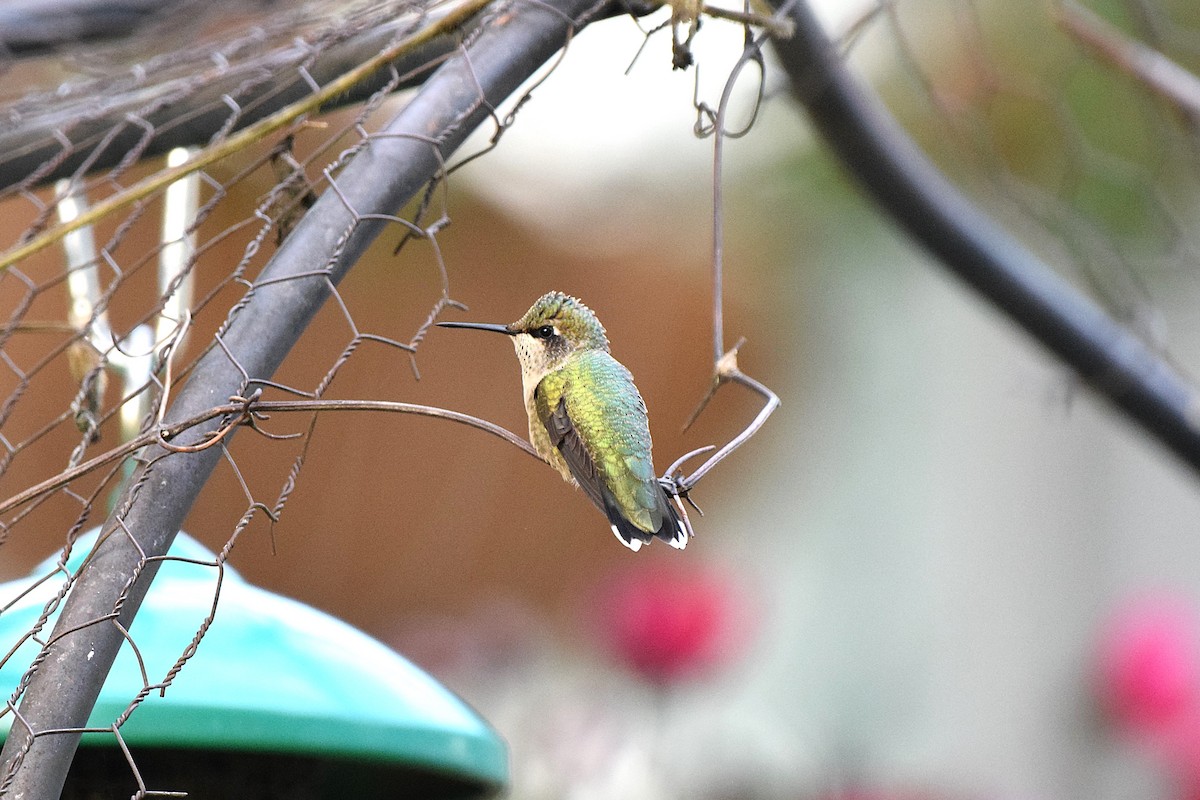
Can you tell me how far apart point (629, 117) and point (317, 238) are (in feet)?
6.03

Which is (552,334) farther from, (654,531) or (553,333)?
(654,531)

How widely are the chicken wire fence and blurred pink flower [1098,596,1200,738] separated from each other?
81 cm

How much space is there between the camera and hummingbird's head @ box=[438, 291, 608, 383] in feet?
3.32

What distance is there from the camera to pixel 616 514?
0.82 m

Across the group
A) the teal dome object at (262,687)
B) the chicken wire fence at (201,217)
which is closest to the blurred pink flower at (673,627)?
the chicken wire fence at (201,217)

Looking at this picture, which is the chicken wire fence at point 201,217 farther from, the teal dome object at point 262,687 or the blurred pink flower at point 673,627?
the blurred pink flower at point 673,627

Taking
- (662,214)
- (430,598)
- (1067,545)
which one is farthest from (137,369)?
(1067,545)

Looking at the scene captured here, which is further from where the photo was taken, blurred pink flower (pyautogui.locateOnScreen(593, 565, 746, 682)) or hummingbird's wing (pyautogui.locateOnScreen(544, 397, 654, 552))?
blurred pink flower (pyautogui.locateOnScreen(593, 565, 746, 682))

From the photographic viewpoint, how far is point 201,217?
76 centimetres

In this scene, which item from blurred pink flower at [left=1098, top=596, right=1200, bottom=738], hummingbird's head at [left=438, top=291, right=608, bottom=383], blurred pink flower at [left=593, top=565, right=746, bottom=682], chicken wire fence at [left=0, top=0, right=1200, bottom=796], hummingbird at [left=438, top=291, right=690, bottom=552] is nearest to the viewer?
chicken wire fence at [left=0, top=0, right=1200, bottom=796]

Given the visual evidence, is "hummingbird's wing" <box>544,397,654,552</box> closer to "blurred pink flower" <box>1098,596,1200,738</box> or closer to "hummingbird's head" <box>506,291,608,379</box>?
"hummingbird's head" <box>506,291,608,379</box>

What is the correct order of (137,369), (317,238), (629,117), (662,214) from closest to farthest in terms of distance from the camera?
(317,238) → (137,369) → (629,117) → (662,214)

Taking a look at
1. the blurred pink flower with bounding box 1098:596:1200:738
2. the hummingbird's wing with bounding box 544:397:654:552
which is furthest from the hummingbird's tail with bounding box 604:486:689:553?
the blurred pink flower with bounding box 1098:596:1200:738

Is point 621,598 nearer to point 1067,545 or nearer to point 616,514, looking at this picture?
point 616,514
